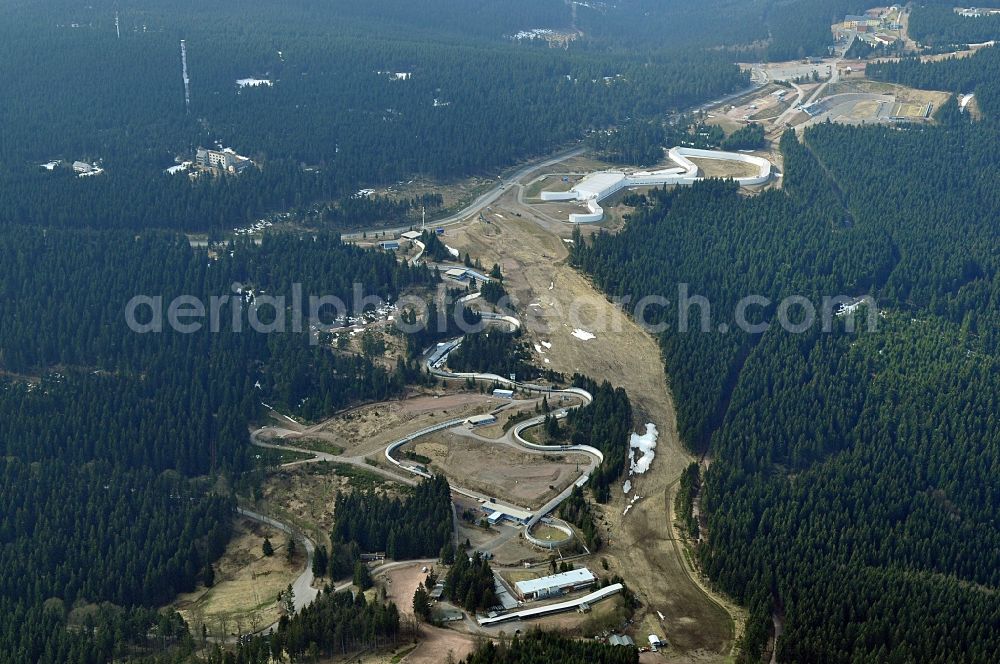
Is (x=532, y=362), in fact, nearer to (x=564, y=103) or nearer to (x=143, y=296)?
(x=143, y=296)

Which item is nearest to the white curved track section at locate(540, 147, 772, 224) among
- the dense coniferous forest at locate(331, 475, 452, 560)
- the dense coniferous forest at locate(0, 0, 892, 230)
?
the dense coniferous forest at locate(0, 0, 892, 230)

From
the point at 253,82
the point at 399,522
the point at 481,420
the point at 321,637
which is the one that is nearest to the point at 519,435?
the point at 481,420

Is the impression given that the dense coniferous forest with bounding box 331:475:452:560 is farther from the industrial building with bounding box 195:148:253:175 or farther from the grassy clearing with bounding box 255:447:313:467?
the industrial building with bounding box 195:148:253:175

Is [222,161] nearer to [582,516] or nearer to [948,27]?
[582,516]

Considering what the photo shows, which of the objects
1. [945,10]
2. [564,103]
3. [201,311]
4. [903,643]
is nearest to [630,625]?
[903,643]

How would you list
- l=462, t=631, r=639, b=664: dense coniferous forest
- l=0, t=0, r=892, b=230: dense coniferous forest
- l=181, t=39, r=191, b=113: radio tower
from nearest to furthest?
1. l=462, t=631, r=639, b=664: dense coniferous forest
2. l=0, t=0, r=892, b=230: dense coniferous forest
3. l=181, t=39, r=191, b=113: radio tower

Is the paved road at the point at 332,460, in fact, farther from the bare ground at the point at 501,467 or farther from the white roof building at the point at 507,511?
the white roof building at the point at 507,511
